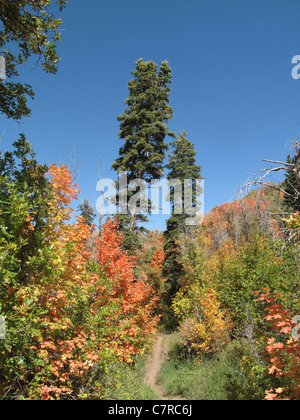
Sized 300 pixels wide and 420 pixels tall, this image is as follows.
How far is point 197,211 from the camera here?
79.8 feet

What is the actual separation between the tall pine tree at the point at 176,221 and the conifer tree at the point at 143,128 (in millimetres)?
6780

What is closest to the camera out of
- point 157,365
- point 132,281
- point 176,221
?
point 132,281

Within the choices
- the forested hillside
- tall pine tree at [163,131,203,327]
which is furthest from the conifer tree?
tall pine tree at [163,131,203,327]

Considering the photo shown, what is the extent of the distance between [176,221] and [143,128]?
32.9 feet

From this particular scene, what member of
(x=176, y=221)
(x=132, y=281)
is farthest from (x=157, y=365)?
(x=176, y=221)

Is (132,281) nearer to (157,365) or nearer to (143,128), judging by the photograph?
(157,365)

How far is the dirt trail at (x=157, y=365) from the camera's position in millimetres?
11778

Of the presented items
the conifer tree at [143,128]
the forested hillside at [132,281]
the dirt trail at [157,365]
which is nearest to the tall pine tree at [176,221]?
the forested hillside at [132,281]

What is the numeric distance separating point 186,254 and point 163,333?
8.44m

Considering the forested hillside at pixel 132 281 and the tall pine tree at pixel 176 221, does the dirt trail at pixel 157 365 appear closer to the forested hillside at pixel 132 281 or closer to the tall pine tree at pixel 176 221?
the forested hillside at pixel 132 281

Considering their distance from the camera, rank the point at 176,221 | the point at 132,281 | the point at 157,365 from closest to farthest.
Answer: the point at 132,281, the point at 157,365, the point at 176,221

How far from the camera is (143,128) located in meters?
17.5
